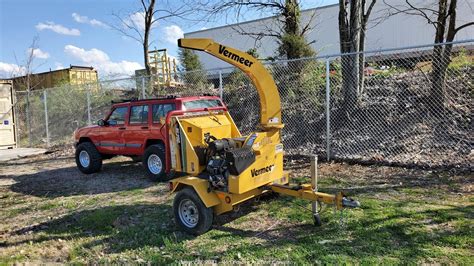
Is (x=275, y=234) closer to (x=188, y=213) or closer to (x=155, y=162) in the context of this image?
(x=188, y=213)

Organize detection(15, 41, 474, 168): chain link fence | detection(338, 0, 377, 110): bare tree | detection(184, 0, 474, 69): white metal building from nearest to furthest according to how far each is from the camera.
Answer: detection(15, 41, 474, 168): chain link fence, detection(338, 0, 377, 110): bare tree, detection(184, 0, 474, 69): white metal building

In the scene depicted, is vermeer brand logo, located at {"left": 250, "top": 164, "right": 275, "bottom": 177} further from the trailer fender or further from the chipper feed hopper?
the trailer fender

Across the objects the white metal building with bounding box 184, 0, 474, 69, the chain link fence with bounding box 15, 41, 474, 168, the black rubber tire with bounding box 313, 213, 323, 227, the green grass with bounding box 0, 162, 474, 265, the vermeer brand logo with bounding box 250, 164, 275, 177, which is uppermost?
the white metal building with bounding box 184, 0, 474, 69

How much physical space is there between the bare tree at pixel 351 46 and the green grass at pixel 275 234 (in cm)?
399

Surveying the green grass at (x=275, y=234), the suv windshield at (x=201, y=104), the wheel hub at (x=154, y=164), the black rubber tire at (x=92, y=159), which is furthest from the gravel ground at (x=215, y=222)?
the suv windshield at (x=201, y=104)

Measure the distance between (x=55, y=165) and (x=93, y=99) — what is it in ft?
17.5

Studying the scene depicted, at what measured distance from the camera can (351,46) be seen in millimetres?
9906

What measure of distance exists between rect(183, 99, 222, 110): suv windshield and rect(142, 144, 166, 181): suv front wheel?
41.2 inches

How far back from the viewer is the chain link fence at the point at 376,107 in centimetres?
826

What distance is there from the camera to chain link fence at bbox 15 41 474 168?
8258 mm

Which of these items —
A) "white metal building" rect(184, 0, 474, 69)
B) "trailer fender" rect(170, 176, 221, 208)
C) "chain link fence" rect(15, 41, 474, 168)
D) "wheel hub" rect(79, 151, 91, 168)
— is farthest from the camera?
"white metal building" rect(184, 0, 474, 69)

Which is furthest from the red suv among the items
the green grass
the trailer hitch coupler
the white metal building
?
the white metal building

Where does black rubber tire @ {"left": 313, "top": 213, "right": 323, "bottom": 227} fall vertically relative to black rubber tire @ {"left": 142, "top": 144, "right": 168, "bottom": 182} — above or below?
below

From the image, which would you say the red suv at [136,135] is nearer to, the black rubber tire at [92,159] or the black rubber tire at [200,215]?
the black rubber tire at [92,159]
